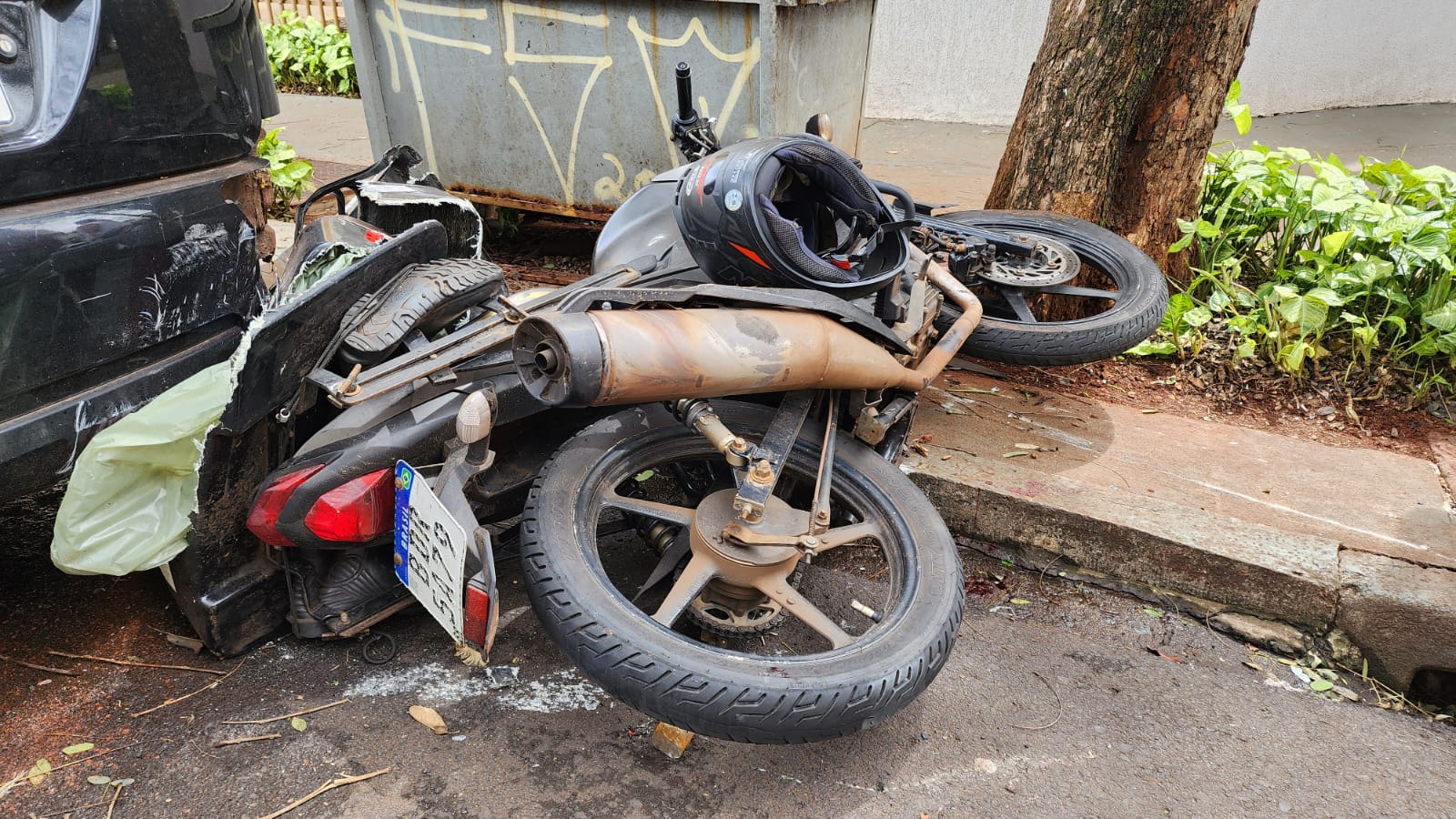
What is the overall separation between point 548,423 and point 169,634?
106 centimetres

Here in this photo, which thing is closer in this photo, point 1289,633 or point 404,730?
point 404,730

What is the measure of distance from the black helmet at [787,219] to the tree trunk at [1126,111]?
1627mm

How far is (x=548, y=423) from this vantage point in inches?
100.0

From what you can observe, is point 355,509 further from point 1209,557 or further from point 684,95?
point 1209,557

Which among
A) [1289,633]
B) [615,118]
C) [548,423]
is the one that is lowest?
[1289,633]

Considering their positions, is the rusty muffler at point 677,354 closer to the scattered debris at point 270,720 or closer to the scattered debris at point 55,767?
the scattered debris at point 270,720

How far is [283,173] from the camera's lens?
17.1 feet

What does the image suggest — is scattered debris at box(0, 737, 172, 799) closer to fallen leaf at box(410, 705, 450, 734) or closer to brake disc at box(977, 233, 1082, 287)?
fallen leaf at box(410, 705, 450, 734)

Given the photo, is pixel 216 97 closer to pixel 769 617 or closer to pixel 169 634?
pixel 169 634

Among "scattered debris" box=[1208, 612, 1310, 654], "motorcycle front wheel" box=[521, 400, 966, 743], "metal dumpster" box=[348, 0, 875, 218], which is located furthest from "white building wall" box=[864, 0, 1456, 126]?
"motorcycle front wheel" box=[521, 400, 966, 743]

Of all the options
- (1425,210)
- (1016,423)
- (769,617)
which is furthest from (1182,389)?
(769,617)

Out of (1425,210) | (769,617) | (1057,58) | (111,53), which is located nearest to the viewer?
(111,53)

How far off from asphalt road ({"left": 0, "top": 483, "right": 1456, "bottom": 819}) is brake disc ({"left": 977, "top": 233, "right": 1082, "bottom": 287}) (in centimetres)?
139

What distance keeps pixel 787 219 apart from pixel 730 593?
952mm
